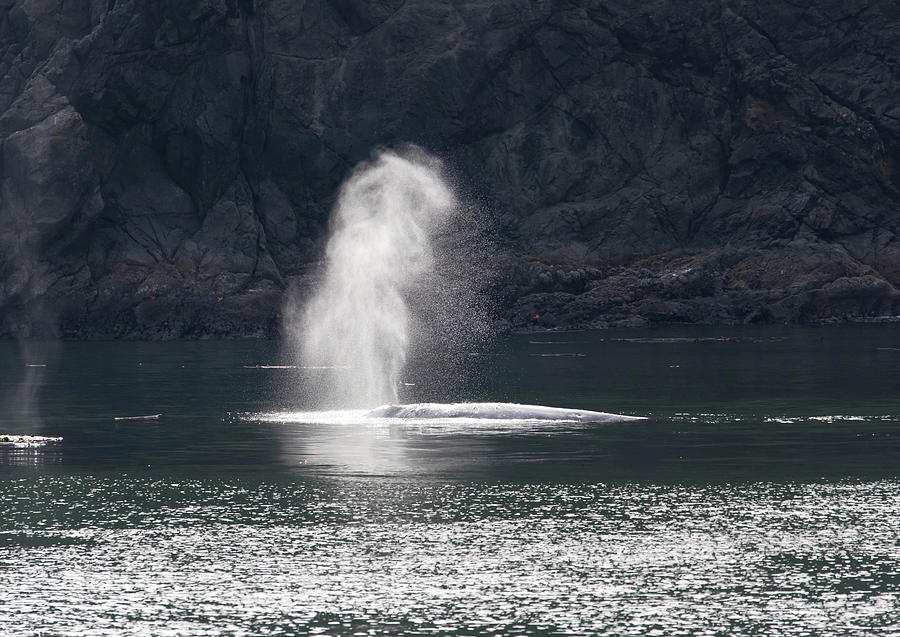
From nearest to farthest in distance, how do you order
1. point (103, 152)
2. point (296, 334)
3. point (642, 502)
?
point (642, 502), point (296, 334), point (103, 152)

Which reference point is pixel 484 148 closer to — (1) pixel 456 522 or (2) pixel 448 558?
(1) pixel 456 522

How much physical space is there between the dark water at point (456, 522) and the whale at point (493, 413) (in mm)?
1980

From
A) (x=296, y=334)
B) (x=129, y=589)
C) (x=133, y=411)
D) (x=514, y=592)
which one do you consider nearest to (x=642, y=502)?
(x=514, y=592)

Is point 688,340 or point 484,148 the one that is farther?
point 484,148

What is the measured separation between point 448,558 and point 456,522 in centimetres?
380

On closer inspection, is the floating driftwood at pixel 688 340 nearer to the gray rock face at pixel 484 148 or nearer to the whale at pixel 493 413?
the gray rock face at pixel 484 148

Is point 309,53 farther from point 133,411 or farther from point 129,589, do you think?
point 129,589

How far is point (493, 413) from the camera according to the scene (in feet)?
177

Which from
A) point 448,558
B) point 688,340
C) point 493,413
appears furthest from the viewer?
point 688,340

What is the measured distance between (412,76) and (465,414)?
441 ft

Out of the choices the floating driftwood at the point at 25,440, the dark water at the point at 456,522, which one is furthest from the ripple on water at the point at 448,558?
the floating driftwood at the point at 25,440

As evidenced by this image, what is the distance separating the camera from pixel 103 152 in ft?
566

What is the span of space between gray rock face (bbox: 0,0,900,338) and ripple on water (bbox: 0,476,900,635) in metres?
126

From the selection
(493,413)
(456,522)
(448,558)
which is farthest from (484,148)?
(448,558)
